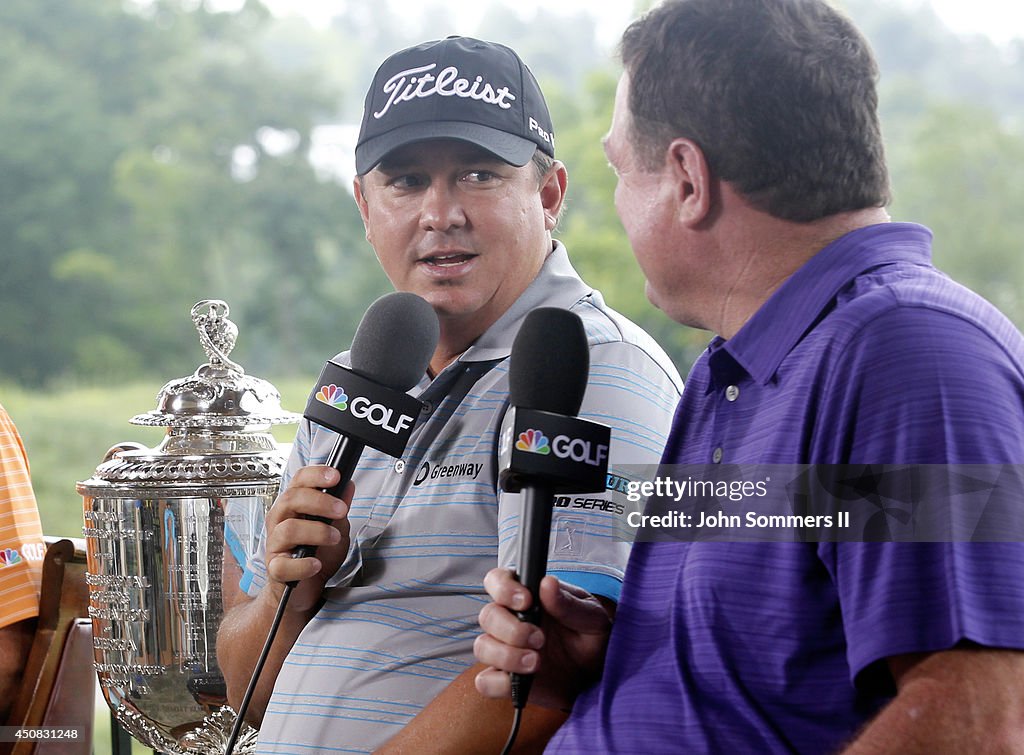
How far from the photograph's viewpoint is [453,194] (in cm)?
144

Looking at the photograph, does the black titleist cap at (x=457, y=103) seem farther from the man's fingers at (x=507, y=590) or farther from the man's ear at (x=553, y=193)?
the man's fingers at (x=507, y=590)

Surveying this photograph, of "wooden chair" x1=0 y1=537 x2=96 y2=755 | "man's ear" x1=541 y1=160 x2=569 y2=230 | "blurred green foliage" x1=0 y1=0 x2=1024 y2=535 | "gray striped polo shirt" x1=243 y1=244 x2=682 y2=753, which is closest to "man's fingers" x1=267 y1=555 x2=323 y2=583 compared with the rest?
"gray striped polo shirt" x1=243 y1=244 x2=682 y2=753

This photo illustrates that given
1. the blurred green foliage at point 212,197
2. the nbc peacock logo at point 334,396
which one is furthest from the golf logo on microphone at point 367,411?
the blurred green foliage at point 212,197

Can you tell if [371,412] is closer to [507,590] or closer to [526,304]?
[507,590]

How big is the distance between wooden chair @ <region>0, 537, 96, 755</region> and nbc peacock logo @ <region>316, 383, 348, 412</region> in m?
0.94

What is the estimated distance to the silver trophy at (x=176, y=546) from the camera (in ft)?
5.41

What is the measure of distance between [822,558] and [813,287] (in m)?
0.22

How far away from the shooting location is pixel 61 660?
1900 mm

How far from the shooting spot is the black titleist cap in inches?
55.7

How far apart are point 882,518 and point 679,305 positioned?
316 millimetres

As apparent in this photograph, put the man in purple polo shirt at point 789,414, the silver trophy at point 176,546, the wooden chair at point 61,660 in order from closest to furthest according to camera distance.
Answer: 1. the man in purple polo shirt at point 789,414
2. the silver trophy at point 176,546
3. the wooden chair at point 61,660

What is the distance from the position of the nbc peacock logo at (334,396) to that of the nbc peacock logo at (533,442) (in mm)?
240

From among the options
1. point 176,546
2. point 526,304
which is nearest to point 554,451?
point 526,304

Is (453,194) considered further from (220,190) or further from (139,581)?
(220,190)
